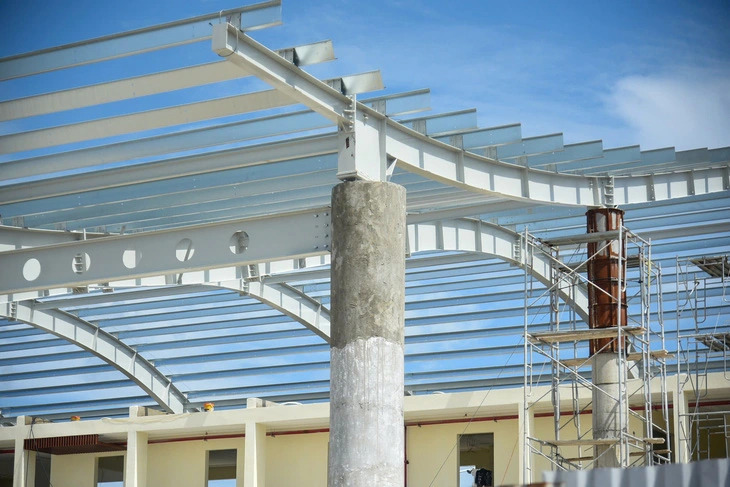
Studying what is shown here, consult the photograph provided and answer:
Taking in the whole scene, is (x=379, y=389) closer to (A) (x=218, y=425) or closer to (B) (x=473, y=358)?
(A) (x=218, y=425)

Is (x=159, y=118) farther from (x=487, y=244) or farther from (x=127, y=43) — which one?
(x=487, y=244)

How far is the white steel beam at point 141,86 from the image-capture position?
15.5 meters

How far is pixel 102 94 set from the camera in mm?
16406

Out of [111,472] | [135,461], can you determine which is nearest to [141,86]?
[135,461]

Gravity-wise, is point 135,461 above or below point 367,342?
below

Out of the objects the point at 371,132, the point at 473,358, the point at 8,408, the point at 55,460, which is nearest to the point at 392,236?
the point at 371,132

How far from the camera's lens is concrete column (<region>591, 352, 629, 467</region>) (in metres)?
22.9

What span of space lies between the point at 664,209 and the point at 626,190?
118 inches

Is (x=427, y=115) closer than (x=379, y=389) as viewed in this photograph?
No

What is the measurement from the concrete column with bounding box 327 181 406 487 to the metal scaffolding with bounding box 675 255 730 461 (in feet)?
41.8

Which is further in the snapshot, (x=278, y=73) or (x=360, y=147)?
(x=360, y=147)

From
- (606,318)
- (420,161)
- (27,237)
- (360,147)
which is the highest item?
(27,237)

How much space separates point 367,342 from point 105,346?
2267cm

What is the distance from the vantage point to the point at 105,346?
116 ft
